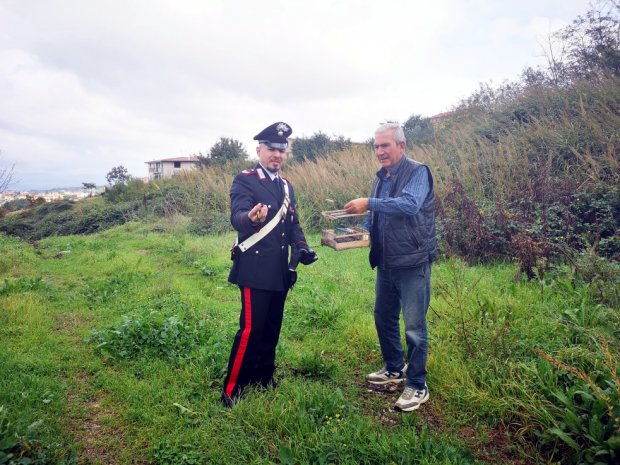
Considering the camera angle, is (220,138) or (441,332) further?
(220,138)

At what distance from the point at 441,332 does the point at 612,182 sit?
4.80 m

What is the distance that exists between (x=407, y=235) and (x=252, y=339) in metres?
1.43

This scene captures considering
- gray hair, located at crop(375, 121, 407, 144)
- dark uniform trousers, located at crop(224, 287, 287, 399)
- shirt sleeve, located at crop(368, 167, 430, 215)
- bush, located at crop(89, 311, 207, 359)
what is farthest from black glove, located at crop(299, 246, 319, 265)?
bush, located at crop(89, 311, 207, 359)

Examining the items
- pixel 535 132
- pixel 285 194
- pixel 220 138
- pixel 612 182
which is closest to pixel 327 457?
pixel 285 194

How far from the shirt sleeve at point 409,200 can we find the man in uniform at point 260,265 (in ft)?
2.30

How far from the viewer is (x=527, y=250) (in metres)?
4.93

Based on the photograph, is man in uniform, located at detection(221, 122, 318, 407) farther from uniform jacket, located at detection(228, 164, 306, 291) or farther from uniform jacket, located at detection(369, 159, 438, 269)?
uniform jacket, located at detection(369, 159, 438, 269)

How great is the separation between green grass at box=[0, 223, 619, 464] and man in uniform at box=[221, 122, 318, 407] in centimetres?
22

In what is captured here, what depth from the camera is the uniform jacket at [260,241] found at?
2947 millimetres

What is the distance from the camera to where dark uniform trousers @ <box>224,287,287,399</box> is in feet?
9.77

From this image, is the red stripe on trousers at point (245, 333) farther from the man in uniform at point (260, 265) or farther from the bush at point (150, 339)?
the bush at point (150, 339)

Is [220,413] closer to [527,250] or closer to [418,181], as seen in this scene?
[418,181]

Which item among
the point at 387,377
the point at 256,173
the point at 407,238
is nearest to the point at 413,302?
the point at 407,238

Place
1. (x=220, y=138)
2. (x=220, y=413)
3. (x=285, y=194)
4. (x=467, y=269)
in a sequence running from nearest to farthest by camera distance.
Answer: (x=220, y=413), (x=285, y=194), (x=467, y=269), (x=220, y=138)
